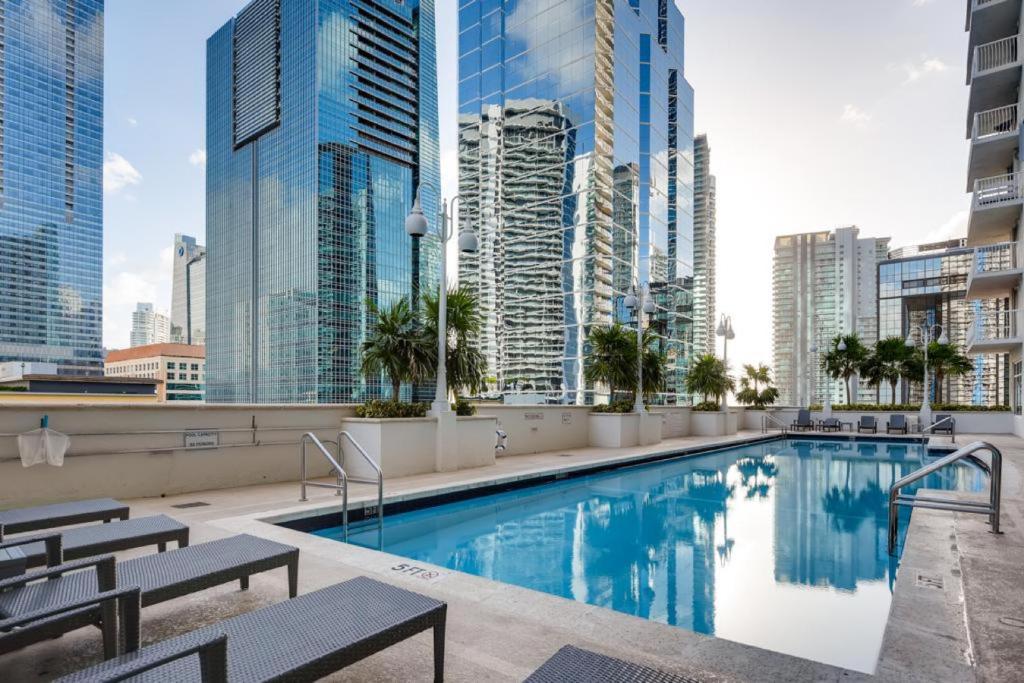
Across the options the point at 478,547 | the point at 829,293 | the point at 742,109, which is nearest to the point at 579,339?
the point at 742,109

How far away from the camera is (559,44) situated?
31828 mm

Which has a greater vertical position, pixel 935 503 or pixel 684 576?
pixel 935 503

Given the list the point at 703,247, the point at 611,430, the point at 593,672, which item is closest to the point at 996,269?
the point at 611,430

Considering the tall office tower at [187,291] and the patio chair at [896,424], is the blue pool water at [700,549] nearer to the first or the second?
the patio chair at [896,424]

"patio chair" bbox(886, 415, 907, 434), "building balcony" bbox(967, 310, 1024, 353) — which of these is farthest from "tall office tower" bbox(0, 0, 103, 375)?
"building balcony" bbox(967, 310, 1024, 353)

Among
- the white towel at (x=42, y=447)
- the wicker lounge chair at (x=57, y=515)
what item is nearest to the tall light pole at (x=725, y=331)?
the white towel at (x=42, y=447)

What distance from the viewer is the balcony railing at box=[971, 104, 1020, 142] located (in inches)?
606

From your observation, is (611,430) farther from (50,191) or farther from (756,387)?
(50,191)

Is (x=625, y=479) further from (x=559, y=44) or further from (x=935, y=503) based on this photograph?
(x=559, y=44)

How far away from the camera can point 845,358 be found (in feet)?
78.0

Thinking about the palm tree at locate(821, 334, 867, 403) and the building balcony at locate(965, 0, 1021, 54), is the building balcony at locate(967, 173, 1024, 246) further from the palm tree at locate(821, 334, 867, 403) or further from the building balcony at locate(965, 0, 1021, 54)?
the palm tree at locate(821, 334, 867, 403)

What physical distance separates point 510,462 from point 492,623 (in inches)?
278

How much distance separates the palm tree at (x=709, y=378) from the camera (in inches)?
737

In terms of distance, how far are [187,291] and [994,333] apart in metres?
115
